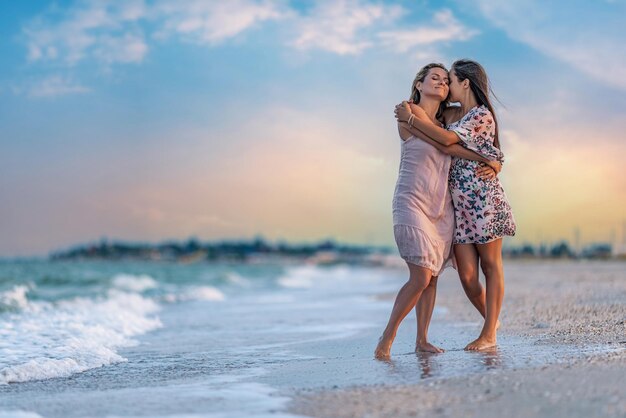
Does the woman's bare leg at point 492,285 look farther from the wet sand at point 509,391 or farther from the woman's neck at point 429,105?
the woman's neck at point 429,105

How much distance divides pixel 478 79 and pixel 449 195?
86cm

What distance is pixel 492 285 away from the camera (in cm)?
534

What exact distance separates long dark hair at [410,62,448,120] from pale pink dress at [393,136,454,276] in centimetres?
36

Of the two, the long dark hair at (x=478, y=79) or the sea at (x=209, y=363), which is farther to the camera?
the long dark hair at (x=478, y=79)

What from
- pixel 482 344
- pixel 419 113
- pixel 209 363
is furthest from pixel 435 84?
pixel 209 363

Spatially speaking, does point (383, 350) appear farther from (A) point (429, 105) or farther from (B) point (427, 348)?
(A) point (429, 105)

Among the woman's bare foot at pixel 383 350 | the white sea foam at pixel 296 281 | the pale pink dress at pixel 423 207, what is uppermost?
the pale pink dress at pixel 423 207

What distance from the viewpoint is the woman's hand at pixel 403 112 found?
5.25 metres

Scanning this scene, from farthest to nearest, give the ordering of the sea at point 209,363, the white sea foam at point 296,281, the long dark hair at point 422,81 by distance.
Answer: the white sea foam at point 296,281 < the long dark hair at point 422,81 < the sea at point 209,363

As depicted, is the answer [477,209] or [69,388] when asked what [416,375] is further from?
[69,388]

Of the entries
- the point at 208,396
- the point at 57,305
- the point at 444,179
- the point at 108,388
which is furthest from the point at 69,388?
the point at 57,305

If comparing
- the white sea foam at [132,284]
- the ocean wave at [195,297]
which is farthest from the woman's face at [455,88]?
the white sea foam at [132,284]

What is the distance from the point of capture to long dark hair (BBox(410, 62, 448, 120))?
5.36 metres

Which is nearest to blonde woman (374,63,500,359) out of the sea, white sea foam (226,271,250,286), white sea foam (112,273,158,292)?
the sea
